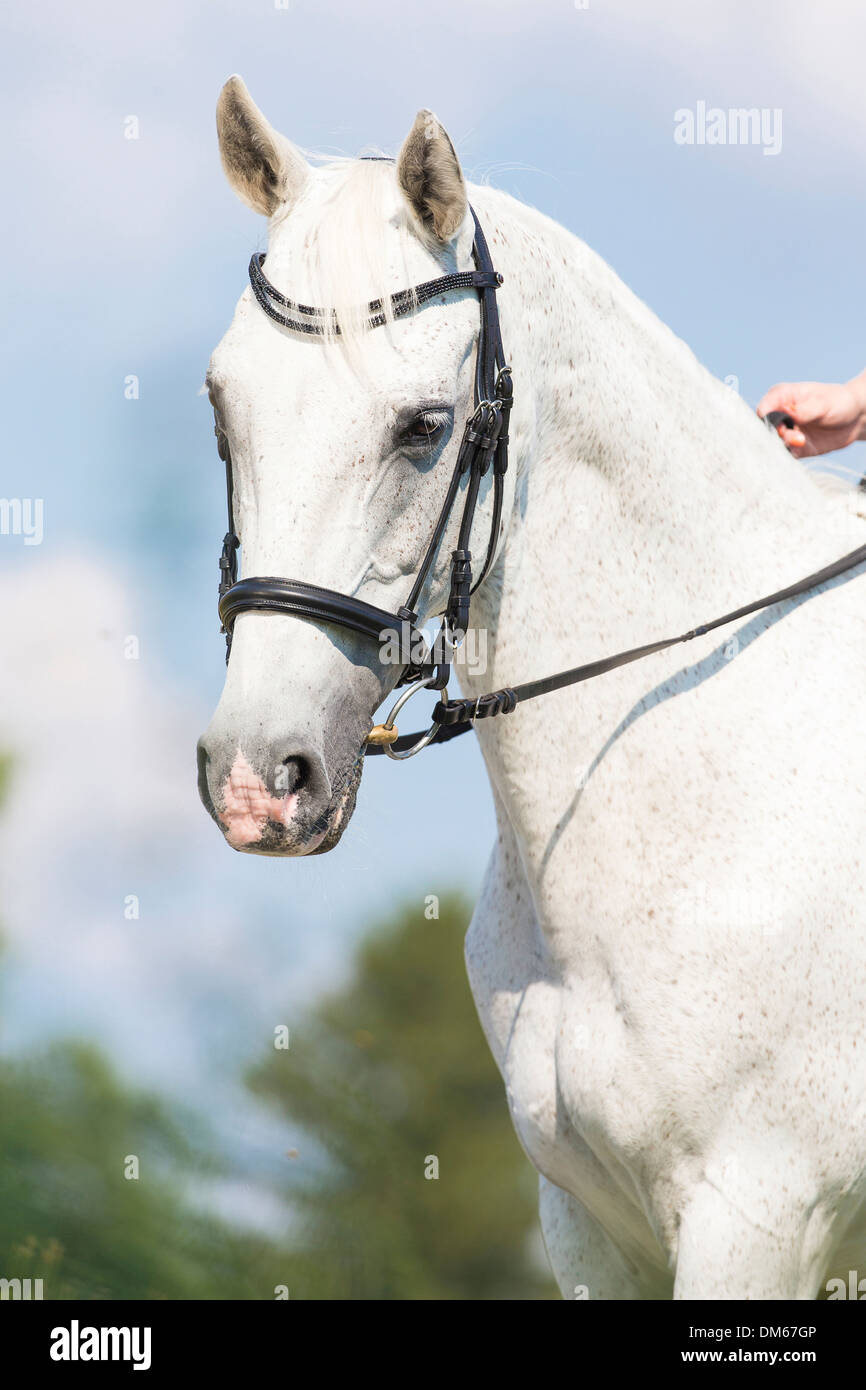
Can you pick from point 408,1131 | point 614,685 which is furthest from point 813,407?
point 408,1131

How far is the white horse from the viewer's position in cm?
288

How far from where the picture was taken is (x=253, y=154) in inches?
130

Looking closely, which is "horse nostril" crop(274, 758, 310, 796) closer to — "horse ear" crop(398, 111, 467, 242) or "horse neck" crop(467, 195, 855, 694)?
"horse neck" crop(467, 195, 855, 694)

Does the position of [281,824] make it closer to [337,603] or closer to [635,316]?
[337,603]

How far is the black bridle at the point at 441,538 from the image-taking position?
288cm

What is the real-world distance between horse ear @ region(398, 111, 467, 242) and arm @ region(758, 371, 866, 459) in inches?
65.7

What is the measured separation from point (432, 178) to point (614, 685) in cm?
134

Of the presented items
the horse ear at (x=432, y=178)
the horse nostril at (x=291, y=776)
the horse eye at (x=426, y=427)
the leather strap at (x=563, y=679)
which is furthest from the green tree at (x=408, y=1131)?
the horse ear at (x=432, y=178)

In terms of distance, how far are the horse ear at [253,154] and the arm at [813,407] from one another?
1.83 meters

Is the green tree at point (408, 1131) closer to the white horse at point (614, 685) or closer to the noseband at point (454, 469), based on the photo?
the white horse at point (614, 685)

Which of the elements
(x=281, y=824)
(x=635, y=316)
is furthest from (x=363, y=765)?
(x=635, y=316)

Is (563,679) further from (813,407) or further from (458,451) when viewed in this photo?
(813,407)

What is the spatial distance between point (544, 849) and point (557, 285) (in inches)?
59.4
